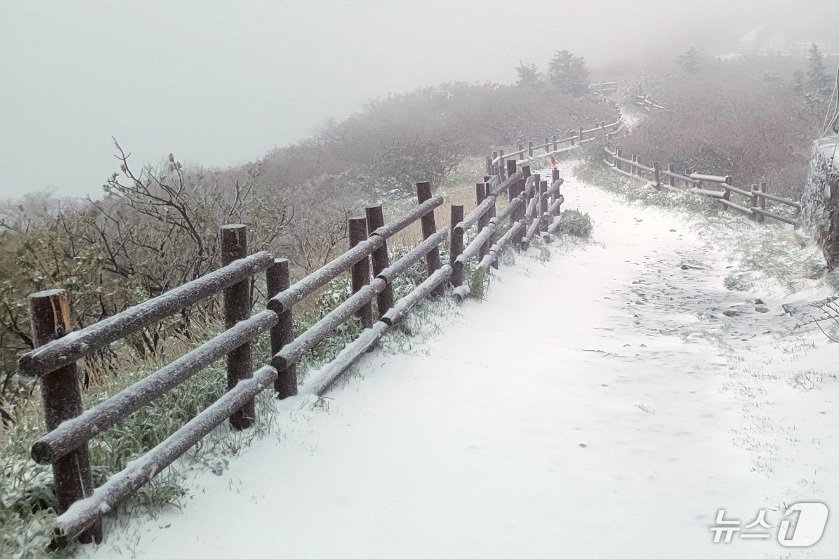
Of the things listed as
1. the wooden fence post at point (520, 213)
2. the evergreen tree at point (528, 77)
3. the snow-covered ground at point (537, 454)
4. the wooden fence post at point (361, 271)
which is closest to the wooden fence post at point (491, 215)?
the wooden fence post at point (520, 213)

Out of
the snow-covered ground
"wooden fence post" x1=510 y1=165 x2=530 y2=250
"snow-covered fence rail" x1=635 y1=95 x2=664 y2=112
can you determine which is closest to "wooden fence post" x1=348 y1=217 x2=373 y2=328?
the snow-covered ground

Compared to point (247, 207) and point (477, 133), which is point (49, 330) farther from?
point (477, 133)

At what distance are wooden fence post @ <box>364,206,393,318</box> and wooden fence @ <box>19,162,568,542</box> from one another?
0.01 metres

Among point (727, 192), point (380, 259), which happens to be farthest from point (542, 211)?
point (380, 259)

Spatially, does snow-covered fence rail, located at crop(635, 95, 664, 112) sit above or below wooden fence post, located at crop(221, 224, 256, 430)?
above

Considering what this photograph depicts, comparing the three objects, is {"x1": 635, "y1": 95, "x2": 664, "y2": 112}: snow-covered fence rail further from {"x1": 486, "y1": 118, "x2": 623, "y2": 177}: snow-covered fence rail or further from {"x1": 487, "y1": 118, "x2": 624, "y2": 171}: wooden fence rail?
{"x1": 486, "y1": 118, "x2": 623, "y2": 177}: snow-covered fence rail

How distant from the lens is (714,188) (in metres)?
18.2

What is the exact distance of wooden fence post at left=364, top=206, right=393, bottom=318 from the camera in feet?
20.4

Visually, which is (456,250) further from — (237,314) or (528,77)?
(528,77)

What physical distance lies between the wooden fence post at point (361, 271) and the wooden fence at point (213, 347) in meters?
0.01

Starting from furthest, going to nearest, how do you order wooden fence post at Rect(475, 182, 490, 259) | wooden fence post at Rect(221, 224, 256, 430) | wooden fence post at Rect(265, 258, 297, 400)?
wooden fence post at Rect(475, 182, 490, 259) < wooden fence post at Rect(265, 258, 297, 400) < wooden fence post at Rect(221, 224, 256, 430)

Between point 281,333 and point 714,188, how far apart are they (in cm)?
1678

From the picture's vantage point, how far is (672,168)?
19359 mm

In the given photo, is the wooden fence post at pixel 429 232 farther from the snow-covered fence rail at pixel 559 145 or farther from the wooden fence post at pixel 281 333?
the snow-covered fence rail at pixel 559 145
